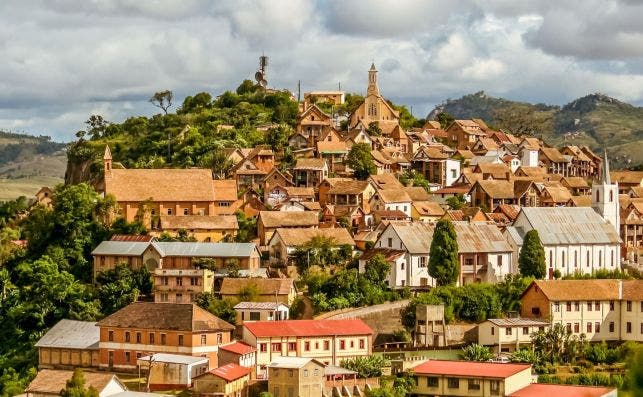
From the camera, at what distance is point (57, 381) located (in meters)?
53.0

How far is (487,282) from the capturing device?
64500mm

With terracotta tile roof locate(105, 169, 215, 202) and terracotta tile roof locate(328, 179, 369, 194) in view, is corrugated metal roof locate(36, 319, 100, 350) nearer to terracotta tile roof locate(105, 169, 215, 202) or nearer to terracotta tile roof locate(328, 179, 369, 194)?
terracotta tile roof locate(105, 169, 215, 202)

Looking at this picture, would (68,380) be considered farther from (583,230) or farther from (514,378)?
(583,230)

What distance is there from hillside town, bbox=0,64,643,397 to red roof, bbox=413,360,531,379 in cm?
10

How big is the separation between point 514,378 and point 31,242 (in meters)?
34.0

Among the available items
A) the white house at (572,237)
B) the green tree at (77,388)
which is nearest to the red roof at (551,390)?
the white house at (572,237)

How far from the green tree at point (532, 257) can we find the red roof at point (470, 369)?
42.5 feet

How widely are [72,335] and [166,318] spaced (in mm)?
6537

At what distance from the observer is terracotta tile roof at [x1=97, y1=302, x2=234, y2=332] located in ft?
178

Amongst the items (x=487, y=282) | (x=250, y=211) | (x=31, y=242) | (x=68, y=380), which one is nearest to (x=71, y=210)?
(x=31, y=242)

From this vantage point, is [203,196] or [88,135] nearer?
[203,196]

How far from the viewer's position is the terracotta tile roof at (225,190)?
71188 millimetres

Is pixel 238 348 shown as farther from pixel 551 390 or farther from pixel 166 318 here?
pixel 551 390

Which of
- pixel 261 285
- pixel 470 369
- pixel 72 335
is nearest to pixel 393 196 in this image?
pixel 261 285
